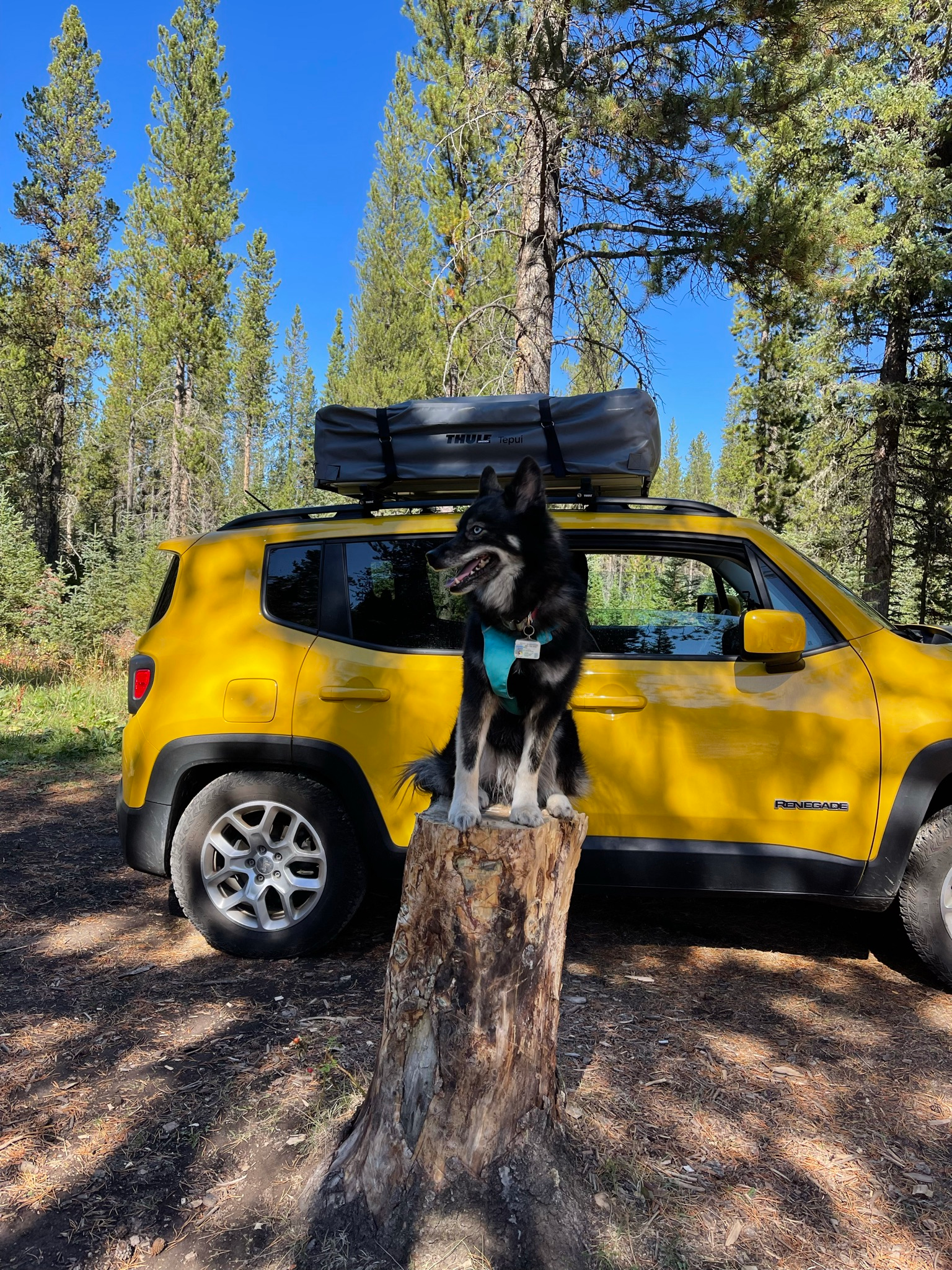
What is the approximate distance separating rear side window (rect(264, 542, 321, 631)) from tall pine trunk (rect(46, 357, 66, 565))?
93.4 feet

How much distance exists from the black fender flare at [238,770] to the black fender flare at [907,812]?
6.95ft

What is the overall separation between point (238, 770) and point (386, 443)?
71.0 inches

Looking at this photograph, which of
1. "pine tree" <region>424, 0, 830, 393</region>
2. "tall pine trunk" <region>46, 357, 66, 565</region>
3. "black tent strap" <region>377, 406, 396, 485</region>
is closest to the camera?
"black tent strap" <region>377, 406, 396, 485</region>

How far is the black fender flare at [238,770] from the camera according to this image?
12.0ft

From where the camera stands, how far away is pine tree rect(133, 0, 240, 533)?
2417 cm

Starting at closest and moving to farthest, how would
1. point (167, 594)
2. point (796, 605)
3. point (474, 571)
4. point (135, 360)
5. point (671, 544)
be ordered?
point (474, 571) < point (796, 605) < point (671, 544) < point (167, 594) < point (135, 360)

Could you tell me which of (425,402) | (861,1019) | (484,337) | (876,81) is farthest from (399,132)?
(861,1019)

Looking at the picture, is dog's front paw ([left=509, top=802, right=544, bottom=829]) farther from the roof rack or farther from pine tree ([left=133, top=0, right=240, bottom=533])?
pine tree ([left=133, top=0, right=240, bottom=533])

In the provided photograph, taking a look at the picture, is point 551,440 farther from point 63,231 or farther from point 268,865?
point 63,231

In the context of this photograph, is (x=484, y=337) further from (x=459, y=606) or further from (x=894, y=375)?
(x=894, y=375)

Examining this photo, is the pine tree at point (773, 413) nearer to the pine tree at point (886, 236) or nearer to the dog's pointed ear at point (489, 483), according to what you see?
the pine tree at point (886, 236)

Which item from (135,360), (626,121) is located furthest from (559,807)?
(135,360)

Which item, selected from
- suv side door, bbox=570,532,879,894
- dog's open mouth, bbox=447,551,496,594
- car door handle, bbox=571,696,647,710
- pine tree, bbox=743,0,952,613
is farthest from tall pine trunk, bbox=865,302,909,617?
dog's open mouth, bbox=447,551,496,594

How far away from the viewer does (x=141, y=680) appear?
386 centimetres
